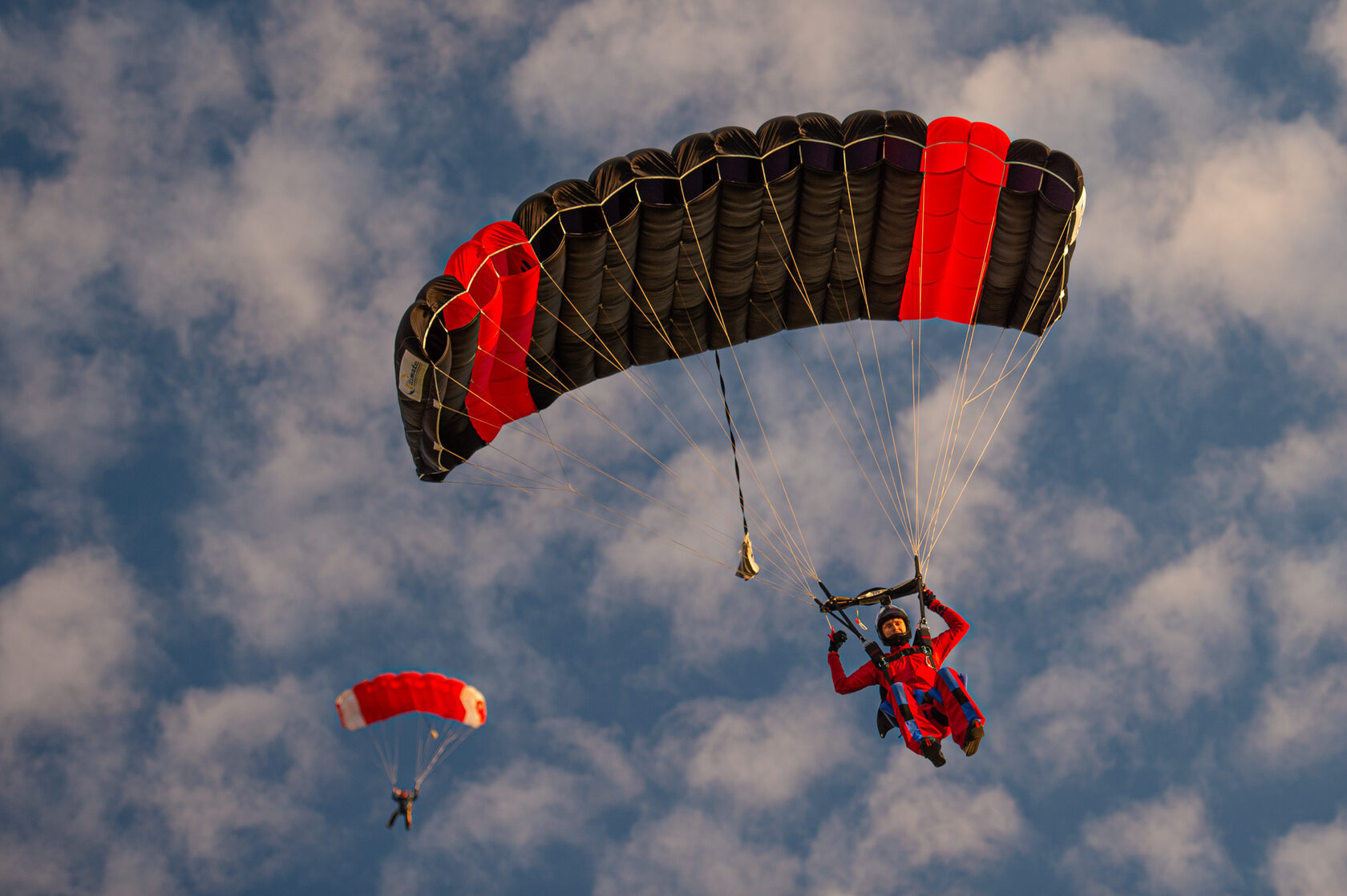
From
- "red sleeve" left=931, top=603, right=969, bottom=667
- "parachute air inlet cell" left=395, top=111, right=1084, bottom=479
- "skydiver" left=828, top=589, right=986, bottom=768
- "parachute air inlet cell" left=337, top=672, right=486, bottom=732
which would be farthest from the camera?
"parachute air inlet cell" left=337, top=672, right=486, bottom=732

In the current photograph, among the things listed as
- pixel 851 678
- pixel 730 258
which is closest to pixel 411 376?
pixel 730 258

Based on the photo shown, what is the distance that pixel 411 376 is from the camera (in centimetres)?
1137

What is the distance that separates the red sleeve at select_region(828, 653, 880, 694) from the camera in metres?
11.3

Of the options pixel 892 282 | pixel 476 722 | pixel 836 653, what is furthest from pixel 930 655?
pixel 476 722

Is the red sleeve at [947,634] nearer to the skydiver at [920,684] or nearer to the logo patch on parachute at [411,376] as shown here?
the skydiver at [920,684]

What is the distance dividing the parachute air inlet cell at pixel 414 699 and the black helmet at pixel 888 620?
18.2 feet

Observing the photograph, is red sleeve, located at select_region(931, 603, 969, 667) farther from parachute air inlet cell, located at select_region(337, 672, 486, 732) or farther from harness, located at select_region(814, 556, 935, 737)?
parachute air inlet cell, located at select_region(337, 672, 486, 732)

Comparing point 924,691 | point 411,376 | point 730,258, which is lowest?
point 924,691

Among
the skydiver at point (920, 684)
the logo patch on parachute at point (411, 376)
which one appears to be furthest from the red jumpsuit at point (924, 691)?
the logo patch on parachute at point (411, 376)

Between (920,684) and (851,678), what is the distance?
69cm

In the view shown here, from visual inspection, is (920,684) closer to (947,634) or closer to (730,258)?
(947,634)

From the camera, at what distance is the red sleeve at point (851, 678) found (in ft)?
37.0

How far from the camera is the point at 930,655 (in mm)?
11070

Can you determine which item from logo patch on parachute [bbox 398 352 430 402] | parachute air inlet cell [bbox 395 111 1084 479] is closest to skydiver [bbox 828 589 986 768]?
parachute air inlet cell [bbox 395 111 1084 479]
